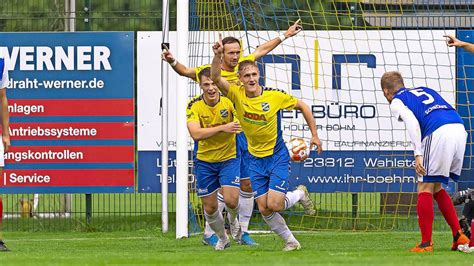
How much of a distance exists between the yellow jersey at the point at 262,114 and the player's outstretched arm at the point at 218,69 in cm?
10

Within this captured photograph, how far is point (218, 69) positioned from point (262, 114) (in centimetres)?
82

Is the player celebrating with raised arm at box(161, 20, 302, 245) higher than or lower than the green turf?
higher

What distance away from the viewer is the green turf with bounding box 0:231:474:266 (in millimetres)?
10070

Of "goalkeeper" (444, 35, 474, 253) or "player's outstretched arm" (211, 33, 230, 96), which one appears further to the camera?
"goalkeeper" (444, 35, 474, 253)

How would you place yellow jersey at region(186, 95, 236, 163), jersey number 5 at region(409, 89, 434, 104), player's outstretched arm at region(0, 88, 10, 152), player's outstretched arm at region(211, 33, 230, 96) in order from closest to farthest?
1. player's outstretched arm at region(211, 33, 230, 96)
2. jersey number 5 at region(409, 89, 434, 104)
3. player's outstretched arm at region(0, 88, 10, 152)
4. yellow jersey at region(186, 95, 236, 163)

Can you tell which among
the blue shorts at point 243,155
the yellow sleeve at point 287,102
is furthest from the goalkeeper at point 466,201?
the blue shorts at point 243,155

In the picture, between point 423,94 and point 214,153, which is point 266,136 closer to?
point 214,153

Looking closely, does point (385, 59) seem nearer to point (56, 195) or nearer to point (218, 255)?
point (56, 195)

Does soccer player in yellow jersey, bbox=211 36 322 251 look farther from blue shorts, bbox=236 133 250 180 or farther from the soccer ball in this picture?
the soccer ball

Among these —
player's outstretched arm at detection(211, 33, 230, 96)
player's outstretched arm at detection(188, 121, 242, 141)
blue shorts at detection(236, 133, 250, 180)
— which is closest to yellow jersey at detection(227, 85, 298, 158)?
player's outstretched arm at detection(211, 33, 230, 96)

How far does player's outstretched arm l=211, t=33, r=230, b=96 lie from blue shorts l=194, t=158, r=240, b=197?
1.03 metres

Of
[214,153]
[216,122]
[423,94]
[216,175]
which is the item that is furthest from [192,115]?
[423,94]

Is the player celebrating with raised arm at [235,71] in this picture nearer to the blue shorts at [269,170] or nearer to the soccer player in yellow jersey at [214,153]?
the soccer player in yellow jersey at [214,153]

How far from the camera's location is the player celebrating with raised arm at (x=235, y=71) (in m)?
12.7
